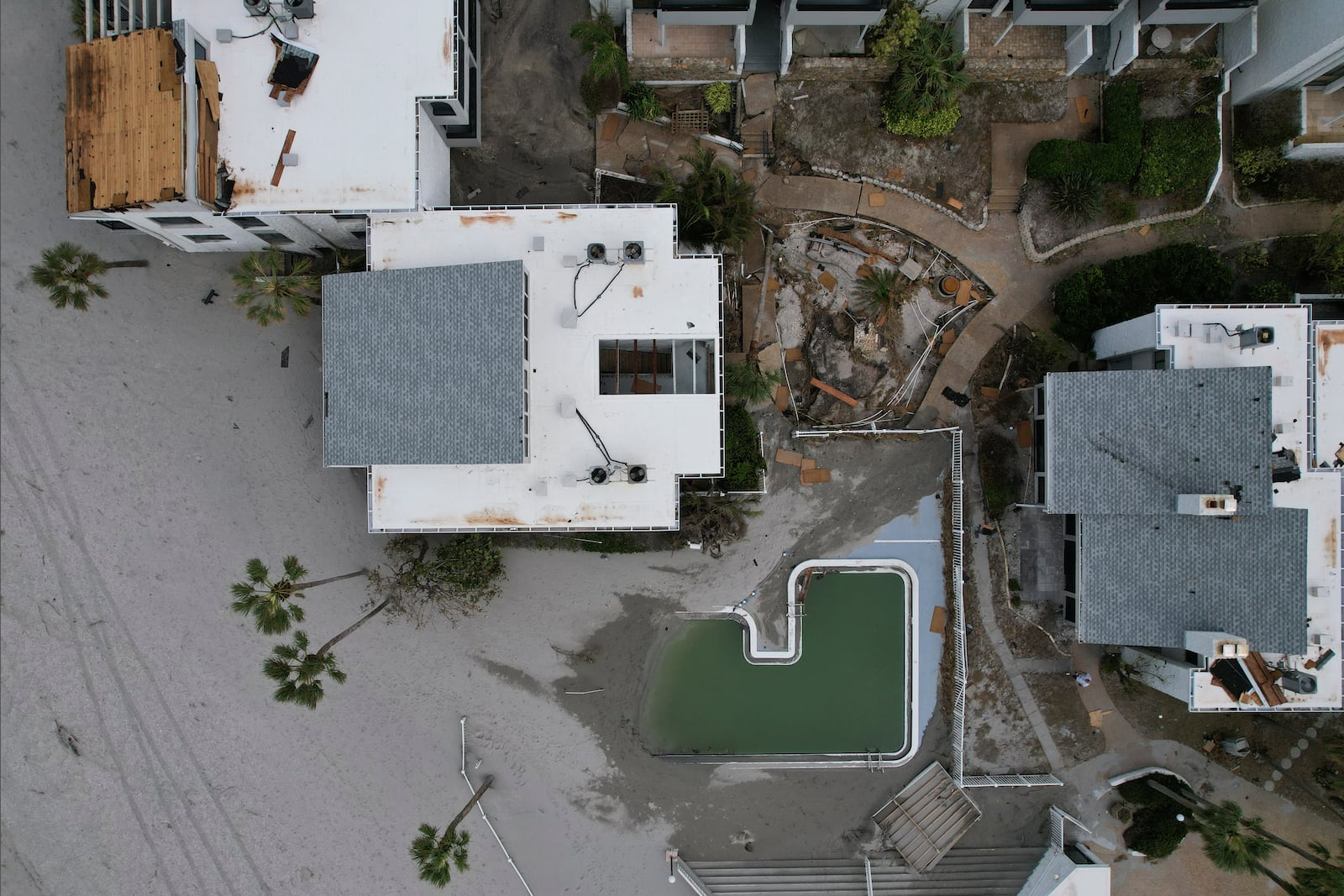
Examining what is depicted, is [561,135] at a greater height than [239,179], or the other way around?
[561,135]

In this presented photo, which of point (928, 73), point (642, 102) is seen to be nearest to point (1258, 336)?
point (928, 73)

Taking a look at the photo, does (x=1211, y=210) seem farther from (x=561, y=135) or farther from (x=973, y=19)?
(x=561, y=135)

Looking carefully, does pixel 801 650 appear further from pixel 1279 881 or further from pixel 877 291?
pixel 1279 881

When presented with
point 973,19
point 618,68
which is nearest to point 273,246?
point 618,68

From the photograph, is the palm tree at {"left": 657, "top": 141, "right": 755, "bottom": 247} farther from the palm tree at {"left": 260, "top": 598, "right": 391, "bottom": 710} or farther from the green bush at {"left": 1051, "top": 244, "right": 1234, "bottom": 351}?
the palm tree at {"left": 260, "top": 598, "right": 391, "bottom": 710}

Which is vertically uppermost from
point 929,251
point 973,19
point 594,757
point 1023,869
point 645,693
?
point 973,19
